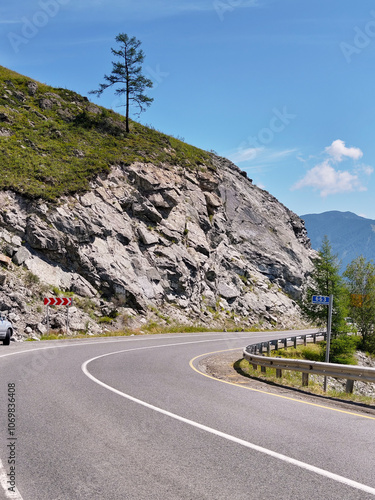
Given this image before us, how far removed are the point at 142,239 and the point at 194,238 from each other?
692cm

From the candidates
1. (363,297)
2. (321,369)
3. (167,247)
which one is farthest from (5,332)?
(363,297)

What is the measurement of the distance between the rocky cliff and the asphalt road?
645 inches

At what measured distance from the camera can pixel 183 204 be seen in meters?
42.5

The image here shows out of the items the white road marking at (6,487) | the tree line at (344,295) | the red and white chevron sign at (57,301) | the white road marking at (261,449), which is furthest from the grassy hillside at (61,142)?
the white road marking at (6,487)

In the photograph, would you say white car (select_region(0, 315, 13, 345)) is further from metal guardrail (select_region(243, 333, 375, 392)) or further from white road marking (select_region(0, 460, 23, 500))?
white road marking (select_region(0, 460, 23, 500))

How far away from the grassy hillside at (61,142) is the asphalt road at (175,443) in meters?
24.6

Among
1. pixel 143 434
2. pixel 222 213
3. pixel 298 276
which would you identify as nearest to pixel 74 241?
pixel 222 213

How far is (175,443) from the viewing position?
5.57m

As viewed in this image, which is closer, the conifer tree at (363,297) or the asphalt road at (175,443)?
the asphalt road at (175,443)

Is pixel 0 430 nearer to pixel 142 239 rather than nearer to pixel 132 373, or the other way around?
pixel 132 373

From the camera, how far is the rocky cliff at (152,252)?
90.8 ft

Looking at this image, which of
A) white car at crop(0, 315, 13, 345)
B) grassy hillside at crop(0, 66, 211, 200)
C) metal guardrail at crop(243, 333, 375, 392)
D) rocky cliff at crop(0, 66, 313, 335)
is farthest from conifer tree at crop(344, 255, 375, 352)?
white car at crop(0, 315, 13, 345)

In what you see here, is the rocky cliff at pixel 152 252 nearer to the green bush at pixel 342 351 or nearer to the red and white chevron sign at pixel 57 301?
the red and white chevron sign at pixel 57 301

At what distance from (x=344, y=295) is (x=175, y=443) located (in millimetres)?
38240
